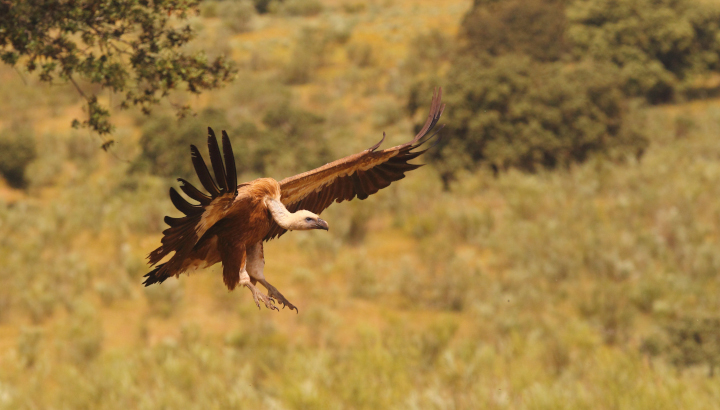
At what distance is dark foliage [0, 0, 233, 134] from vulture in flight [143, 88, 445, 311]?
5.49ft

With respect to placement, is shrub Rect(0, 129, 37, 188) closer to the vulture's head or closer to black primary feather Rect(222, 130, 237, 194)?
the vulture's head

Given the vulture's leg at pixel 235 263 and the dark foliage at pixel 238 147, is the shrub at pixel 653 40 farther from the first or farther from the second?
the vulture's leg at pixel 235 263

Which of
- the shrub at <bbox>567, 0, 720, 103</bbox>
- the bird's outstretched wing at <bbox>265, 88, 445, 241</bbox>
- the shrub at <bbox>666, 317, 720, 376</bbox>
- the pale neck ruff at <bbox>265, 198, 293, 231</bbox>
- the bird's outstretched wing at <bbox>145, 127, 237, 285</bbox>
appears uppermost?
the bird's outstretched wing at <bbox>145, 127, 237, 285</bbox>

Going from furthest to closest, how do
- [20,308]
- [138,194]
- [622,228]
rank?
[138,194] < [622,228] < [20,308]

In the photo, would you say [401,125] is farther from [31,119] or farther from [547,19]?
[31,119]

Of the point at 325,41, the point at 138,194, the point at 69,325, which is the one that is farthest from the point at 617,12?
the point at 69,325

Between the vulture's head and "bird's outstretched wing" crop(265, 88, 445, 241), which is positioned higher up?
the vulture's head

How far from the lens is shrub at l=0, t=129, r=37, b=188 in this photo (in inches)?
773

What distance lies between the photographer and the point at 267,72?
1205 inches

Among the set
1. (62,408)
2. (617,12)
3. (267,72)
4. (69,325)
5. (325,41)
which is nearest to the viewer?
(62,408)

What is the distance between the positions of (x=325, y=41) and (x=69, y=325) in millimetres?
24799

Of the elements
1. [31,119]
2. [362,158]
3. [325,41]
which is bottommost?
[325,41]

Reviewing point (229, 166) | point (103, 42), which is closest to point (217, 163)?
point (229, 166)

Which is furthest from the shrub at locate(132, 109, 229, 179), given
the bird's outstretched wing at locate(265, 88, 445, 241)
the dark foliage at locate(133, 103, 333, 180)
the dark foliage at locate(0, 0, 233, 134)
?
the bird's outstretched wing at locate(265, 88, 445, 241)
